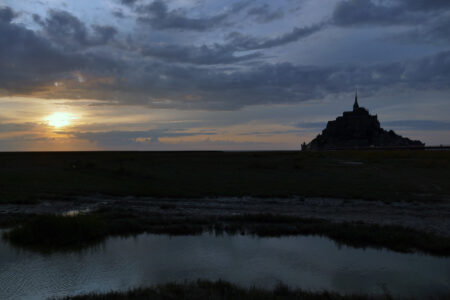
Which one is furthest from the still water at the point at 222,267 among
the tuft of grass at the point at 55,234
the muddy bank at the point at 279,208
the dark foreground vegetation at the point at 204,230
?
the muddy bank at the point at 279,208

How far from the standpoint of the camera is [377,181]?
1294 inches

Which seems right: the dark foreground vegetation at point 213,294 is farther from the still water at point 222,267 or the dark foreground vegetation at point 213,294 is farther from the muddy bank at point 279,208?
the muddy bank at point 279,208

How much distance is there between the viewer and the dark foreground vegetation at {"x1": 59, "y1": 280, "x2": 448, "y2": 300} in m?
7.50

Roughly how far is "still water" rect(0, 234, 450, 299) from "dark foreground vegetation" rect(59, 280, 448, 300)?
0.97m

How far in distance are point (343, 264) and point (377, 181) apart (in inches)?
961

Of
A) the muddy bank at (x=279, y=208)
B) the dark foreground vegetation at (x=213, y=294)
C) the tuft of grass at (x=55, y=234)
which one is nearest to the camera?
the dark foreground vegetation at (x=213, y=294)

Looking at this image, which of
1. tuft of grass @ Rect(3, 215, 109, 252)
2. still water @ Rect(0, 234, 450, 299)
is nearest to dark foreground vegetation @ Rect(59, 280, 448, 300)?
still water @ Rect(0, 234, 450, 299)

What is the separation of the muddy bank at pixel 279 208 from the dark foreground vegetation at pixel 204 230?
1.40 meters

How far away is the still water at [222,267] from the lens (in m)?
9.04

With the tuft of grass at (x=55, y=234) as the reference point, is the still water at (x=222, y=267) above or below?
below

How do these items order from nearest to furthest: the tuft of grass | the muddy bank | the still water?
1. the still water
2. the tuft of grass
3. the muddy bank

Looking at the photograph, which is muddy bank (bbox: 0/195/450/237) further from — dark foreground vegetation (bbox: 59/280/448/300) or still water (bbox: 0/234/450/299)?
dark foreground vegetation (bbox: 59/280/448/300)

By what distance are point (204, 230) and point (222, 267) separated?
4293 millimetres

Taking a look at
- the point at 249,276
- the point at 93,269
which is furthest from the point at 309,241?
the point at 93,269
